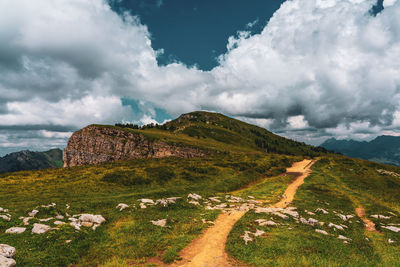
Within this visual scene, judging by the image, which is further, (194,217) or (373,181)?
(373,181)

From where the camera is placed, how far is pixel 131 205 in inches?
874

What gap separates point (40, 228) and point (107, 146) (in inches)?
6289

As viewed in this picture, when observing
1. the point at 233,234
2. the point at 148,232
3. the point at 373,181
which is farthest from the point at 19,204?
the point at 373,181

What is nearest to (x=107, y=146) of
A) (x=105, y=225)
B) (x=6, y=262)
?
(x=105, y=225)

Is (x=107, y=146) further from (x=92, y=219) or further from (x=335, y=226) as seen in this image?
(x=335, y=226)

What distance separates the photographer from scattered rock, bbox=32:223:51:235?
45.7 ft

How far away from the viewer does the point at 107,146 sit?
15925cm

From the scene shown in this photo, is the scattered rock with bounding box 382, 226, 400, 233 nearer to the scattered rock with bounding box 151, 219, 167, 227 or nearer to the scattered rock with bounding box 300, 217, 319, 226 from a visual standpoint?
the scattered rock with bounding box 300, 217, 319, 226

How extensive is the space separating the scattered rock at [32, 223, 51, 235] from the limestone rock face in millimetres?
128385

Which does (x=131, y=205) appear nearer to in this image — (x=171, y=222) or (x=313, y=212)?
(x=171, y=222)

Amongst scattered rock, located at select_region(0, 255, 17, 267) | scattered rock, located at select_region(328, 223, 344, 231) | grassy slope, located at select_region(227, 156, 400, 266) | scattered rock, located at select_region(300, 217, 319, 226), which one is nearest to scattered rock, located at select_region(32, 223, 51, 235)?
scattered rock, located at select_region(0, 255, 17, 267)

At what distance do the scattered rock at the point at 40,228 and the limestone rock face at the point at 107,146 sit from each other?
128385 mm

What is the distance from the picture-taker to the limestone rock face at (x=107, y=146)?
5925 inches

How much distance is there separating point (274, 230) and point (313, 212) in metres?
10.3
